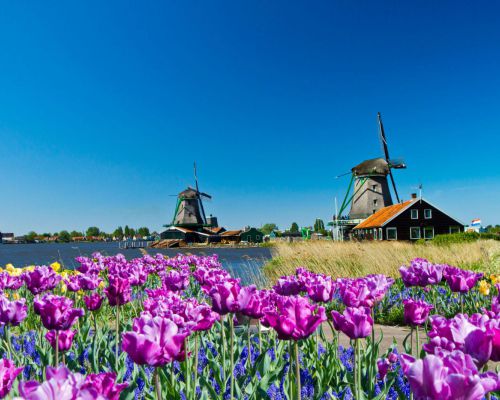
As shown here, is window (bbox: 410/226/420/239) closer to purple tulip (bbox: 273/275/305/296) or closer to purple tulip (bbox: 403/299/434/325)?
purple tulip (bbox: 273/275/305/296)

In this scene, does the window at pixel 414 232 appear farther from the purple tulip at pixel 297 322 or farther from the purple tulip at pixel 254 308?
the purple tulip at pixel 297 322

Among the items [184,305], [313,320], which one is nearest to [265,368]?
[184,305]

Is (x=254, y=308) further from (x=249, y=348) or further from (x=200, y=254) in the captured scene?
(x=200, y=254)

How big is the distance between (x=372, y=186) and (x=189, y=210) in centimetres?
2728

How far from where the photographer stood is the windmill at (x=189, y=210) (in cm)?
6031

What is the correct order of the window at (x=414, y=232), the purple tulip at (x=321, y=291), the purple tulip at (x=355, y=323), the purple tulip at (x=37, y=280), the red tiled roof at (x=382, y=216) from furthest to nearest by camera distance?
1. the window at (x=414, y=232)
2. the red tiled roof at (x=382, y=216)
3. the purple tulip at (x=37, y=280)
4. the purple tulip at (x=321, y=291)
5. the purple tulip at (x=355, y=323)

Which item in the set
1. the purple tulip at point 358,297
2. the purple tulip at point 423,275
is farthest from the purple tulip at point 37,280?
the purple tulip at point 423,275

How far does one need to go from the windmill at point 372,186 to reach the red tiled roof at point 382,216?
1856 millimetres

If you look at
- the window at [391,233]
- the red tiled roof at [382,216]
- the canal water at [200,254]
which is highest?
the red tiled roof at [382,216]

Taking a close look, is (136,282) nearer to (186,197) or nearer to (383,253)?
(383,253)

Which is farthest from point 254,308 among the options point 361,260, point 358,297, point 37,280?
point 361,260

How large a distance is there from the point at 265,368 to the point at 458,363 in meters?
1.70

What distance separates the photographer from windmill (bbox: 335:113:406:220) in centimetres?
4212

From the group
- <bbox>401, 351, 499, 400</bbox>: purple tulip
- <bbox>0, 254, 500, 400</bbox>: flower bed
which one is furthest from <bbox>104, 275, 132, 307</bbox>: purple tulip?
<bbox>401, 351, 499, 400</bbox>: purple tulip
